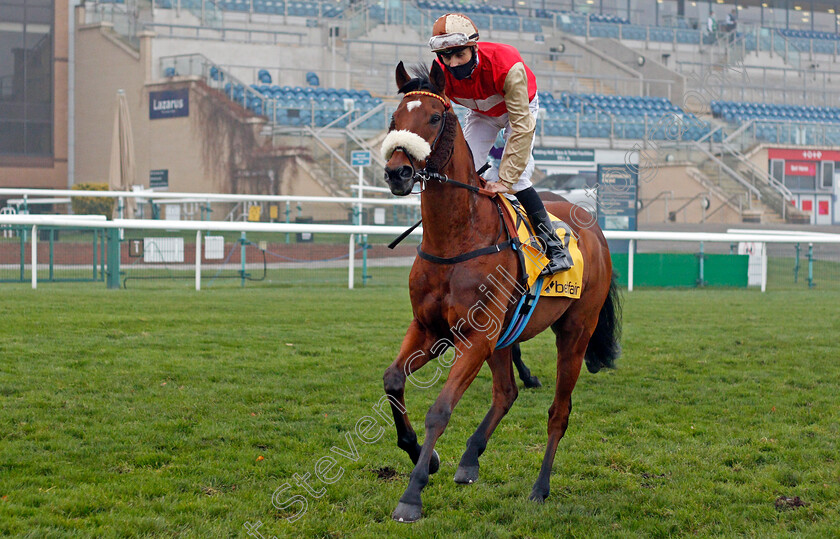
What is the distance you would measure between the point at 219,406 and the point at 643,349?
4249 mm

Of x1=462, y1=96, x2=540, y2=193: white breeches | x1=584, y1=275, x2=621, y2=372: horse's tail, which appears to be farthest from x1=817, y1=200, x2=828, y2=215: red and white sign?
x1=462, y1=96, x2=540, y2=193: white breeches

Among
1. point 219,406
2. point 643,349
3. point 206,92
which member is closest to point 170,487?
point 219,406

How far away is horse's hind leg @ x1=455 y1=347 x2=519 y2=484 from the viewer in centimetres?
408

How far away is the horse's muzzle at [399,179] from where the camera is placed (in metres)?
3.33

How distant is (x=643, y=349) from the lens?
801cm

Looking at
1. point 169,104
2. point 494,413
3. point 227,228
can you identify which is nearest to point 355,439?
point 494,413

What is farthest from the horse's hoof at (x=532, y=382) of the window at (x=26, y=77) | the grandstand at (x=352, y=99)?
the window at (x=26, y=77)

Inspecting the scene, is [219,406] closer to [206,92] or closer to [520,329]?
[520,329]

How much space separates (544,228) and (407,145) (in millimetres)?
1233

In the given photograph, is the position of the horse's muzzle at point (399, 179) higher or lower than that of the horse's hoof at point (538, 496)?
higher

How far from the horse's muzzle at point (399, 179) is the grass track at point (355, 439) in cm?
134

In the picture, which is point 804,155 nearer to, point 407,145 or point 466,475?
point 466,475

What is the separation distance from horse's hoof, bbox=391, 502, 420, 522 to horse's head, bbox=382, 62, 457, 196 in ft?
4.07

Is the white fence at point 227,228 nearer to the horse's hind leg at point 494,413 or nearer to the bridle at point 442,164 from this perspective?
the horse's hind leg at point 494,413
